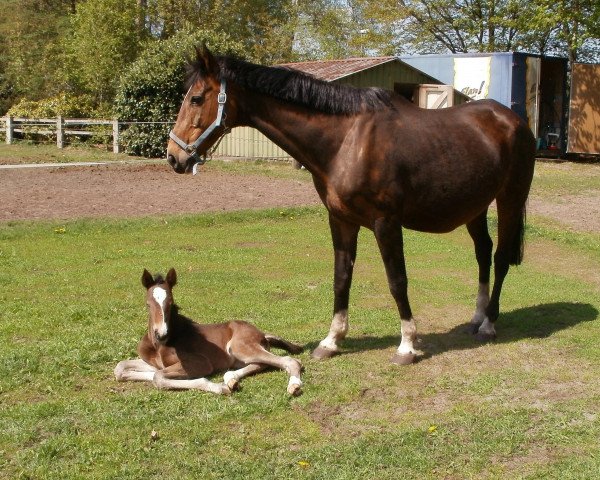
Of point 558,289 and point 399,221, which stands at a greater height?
point 399,221

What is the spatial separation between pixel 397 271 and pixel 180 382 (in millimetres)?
2008

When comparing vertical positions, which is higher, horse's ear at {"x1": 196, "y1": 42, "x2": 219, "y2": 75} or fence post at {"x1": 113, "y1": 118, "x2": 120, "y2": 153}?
horse's ear at {"x1": 196, "y1": 42, "x2": 219, "y2": 75}

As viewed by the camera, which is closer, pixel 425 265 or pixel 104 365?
pixel 104 365

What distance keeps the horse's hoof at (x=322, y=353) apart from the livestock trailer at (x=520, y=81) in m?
19.9

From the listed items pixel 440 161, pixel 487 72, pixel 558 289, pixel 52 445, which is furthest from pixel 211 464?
pixel 487 72

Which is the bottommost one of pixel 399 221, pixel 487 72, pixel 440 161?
pixel 399 221

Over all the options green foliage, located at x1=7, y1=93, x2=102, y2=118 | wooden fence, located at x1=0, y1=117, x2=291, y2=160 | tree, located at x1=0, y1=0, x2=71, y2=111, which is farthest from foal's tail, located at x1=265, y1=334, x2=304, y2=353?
tree, located at x1=0, y1=0, x2=71, y2=111

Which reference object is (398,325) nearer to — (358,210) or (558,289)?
(358,210)

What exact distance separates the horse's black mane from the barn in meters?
17.9

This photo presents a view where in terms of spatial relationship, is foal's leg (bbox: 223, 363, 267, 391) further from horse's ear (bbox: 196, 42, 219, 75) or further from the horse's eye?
horse's ear (bbox: 196, 42, 219, 75)

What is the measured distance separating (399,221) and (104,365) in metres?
2.65

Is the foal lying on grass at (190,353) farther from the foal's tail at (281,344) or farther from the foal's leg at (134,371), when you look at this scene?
the foal's tail at (281,344)

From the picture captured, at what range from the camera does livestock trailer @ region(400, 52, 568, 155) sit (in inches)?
981

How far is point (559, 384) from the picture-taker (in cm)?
594
